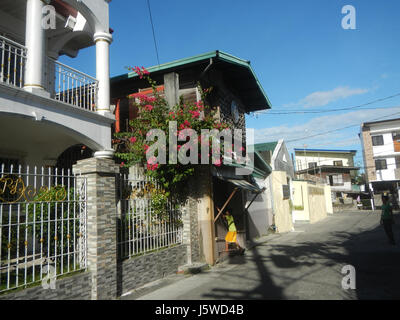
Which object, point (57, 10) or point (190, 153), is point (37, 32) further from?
point (190, 153)

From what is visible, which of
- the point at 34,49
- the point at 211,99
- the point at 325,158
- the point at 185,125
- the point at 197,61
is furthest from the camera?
the point at 325,158

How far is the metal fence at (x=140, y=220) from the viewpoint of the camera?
21.0 feet

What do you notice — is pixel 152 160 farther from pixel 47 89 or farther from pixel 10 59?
pixel 10 59

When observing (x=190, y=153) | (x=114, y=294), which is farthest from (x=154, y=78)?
(x=114, y=294)

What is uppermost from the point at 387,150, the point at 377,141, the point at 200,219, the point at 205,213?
the point at 377,141

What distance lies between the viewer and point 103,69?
305 inches

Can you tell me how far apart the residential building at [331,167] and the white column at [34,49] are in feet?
126

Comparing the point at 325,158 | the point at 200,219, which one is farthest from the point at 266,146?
the point at 325,158

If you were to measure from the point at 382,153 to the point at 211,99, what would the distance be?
32.4 metres

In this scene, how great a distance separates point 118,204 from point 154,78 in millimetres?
5940

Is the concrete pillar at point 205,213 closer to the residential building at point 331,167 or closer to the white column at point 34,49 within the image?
the white column at point 34,49

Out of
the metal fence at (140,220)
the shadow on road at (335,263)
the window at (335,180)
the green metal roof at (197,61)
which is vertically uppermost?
the green metal roof at (197,61)

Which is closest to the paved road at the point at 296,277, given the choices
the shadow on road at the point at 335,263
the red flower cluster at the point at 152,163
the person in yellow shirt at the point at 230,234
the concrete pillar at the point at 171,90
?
the shadow on road at the point at 335,263

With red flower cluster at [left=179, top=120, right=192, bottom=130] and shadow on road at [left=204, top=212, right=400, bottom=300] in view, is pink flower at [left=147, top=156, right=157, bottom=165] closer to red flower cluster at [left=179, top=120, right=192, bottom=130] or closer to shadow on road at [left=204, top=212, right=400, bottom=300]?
red flower cluster at [left=179, top=120, right=192, bottom=130]
